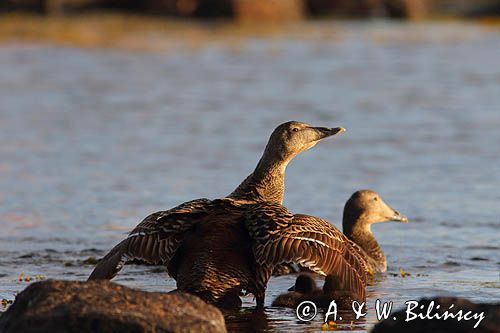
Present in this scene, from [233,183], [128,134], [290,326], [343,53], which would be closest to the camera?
[290,326]

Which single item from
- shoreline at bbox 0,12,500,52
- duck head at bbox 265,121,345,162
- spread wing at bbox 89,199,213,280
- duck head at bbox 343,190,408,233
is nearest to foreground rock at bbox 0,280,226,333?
spread wing at bbox 89,199,213,280

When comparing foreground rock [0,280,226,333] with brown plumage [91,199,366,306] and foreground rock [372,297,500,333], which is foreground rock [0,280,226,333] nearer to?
foreground rock [372,297,500,333]

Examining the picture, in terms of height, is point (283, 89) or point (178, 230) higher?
point (178, 230)

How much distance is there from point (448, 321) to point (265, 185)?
11.8ft

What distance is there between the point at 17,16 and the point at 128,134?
1873 cm

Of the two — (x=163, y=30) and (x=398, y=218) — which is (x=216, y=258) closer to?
(x=398, y=218)

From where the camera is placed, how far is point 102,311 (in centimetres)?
675

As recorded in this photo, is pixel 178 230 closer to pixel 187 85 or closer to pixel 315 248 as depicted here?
pixel 315 248

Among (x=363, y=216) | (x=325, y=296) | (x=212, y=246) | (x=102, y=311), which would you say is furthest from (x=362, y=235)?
(x=102, y=311)

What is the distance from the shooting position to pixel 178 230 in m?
8.90

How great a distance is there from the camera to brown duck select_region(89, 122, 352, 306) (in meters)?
8.63

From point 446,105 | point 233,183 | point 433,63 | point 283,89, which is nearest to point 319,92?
point 283,89

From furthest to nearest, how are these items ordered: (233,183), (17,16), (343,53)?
1. (17,16)
2. (343,53)
3. (233,183)

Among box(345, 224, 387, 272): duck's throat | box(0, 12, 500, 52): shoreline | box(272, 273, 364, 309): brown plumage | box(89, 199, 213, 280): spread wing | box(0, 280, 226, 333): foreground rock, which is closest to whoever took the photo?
box(0, 280, 226, 333): foreground rock
